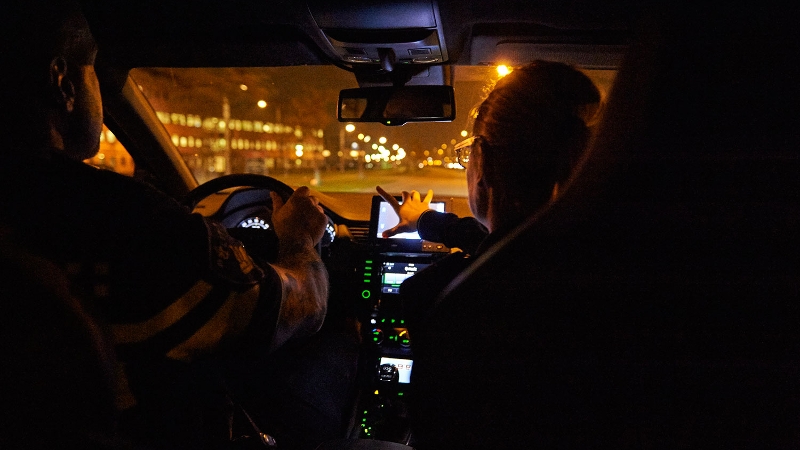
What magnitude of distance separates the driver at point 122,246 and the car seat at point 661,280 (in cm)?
72

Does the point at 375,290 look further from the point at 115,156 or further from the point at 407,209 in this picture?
the point at 115,156

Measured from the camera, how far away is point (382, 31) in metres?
2.55

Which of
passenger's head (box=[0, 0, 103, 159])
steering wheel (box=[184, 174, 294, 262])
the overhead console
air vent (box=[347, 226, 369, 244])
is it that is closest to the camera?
passenger's head (box=[0, 0, 103, 159])

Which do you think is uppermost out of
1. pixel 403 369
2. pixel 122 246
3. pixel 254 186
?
pixel 254 186

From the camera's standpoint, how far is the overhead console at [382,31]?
227 cm

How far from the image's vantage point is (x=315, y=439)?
9.61 ft

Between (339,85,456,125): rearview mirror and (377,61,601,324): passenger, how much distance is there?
150 cm

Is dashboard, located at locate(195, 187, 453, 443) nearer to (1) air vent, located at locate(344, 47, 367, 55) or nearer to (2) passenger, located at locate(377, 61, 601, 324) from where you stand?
(1) air vent, located at locate(344, 47, 367, 55)

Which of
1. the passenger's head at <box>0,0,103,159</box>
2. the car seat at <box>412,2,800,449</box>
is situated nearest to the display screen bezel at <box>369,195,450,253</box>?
the passenger's head at <box>0,0,103,159</box>

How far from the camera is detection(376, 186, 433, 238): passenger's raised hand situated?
11.1 feet

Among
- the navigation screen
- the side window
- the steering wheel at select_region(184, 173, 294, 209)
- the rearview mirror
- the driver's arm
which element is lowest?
the navigation screen

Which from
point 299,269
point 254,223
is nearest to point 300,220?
point 299,269

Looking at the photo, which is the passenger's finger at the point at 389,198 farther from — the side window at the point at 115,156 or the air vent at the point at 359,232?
the side window at the point at 115,156

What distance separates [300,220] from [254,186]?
46.8 inches
